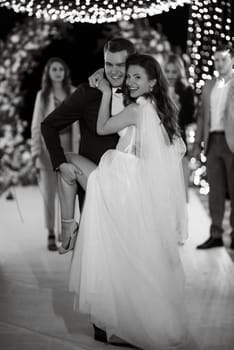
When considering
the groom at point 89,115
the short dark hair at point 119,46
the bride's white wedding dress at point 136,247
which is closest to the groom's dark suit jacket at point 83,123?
the groom at point 89,115

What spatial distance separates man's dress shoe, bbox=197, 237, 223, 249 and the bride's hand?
9.18ft

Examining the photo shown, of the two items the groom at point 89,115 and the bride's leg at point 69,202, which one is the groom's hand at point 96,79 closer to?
the groom at point 89,115

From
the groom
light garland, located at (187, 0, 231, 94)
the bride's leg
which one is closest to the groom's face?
the groom

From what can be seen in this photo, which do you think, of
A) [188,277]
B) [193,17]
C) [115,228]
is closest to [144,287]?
[115,228]

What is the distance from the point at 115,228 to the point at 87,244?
156 millimetres

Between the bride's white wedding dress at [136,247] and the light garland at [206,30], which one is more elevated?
the light garland at [206,30]

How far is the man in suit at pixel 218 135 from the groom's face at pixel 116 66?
2.49 m

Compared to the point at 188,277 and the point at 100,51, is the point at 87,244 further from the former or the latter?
the point at 100,51

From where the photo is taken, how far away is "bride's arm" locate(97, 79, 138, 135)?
166 inches

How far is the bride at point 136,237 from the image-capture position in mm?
4121

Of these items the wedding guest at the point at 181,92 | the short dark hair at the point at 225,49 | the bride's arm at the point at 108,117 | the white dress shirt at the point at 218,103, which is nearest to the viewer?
the bride's arm at the point at 108,117

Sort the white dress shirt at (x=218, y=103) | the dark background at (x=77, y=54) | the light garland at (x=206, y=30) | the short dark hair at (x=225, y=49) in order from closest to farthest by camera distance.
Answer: the light garland at (x=206, y=30) → the short dark hair at (x=225, y=49) → the white dress shirt at (x=218, y=103) → the dark background at (x=77, y=54)

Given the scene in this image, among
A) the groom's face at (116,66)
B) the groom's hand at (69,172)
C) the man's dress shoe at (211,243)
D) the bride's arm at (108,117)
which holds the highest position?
the groom's face at (116,66)

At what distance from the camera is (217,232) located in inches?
276
